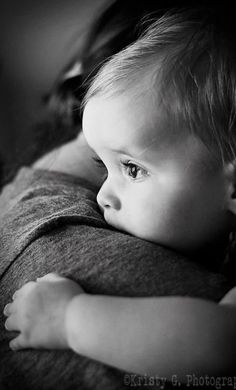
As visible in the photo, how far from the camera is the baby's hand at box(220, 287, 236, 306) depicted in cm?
50

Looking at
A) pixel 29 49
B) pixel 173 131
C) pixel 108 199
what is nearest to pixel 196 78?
pixel 173 131

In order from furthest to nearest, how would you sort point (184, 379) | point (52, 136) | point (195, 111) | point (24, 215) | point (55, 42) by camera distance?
point (55, 42)
point (52, 136)
point (24, 215)
point (195, 111)
point (184, 379)

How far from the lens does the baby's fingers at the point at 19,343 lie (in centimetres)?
54

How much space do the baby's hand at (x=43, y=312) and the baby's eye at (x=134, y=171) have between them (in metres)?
0.18

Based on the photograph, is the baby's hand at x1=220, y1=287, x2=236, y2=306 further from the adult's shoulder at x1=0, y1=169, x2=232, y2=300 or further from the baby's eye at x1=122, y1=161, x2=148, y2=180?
the baby's eye at x1=122, y1=161, x2=148, y2=180

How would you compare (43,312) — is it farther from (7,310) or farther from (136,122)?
(136,122)

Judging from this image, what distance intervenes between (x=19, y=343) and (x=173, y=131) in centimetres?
33

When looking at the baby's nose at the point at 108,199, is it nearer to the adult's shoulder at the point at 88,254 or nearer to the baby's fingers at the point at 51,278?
the adult's shoulder at the point at 88,254

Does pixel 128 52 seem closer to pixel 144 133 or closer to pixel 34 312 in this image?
pixel 144 133

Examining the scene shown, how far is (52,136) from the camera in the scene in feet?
3.49

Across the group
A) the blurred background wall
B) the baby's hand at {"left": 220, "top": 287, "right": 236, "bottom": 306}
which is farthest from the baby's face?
the blurred background wall

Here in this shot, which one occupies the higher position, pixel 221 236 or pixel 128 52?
pixel 128 52

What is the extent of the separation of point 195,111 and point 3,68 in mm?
1227

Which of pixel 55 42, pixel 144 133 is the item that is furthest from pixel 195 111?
pixel 55 42
